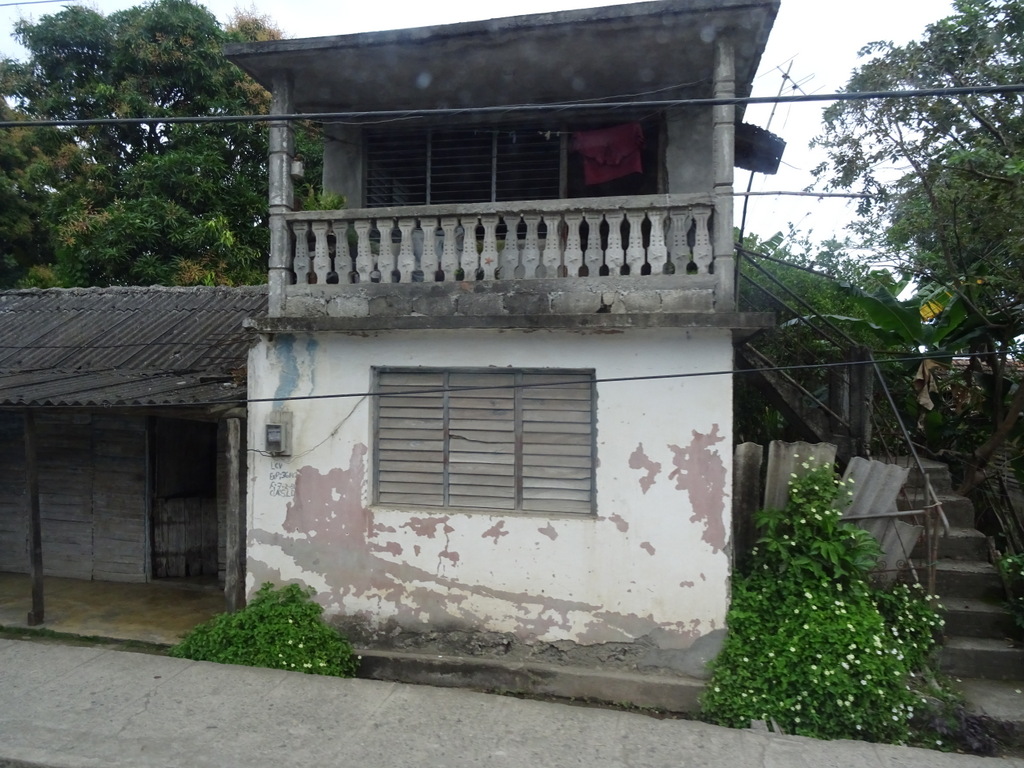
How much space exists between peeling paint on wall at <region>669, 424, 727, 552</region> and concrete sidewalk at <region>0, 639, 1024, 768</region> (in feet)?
4.74

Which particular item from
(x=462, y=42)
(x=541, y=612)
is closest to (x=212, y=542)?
(x=541, y=612)

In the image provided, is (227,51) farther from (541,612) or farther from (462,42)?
(541,612)

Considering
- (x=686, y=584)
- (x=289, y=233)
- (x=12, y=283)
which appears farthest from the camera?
(x=12, y=283)

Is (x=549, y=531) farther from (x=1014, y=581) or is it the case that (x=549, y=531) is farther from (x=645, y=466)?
(x=1014, y=581)

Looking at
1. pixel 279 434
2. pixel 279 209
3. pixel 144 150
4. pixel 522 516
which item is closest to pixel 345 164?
pixel 279 209

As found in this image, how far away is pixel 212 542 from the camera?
9.52 meters

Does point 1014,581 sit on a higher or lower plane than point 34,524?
lower

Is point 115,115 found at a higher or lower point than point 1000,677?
higher

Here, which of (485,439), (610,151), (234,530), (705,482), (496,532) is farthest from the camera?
(610,151)

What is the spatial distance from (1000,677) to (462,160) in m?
6.87

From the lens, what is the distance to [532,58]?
6.60m

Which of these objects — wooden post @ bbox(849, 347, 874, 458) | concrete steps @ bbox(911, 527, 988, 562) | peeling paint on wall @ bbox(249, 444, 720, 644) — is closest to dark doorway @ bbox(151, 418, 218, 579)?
peeling paint on wall @ bbox(249, 444, 720, 644)

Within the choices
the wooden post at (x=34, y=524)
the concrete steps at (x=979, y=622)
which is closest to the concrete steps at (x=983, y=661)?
the concrete steps at (x=979, y=622)

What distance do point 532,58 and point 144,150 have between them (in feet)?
40.1
